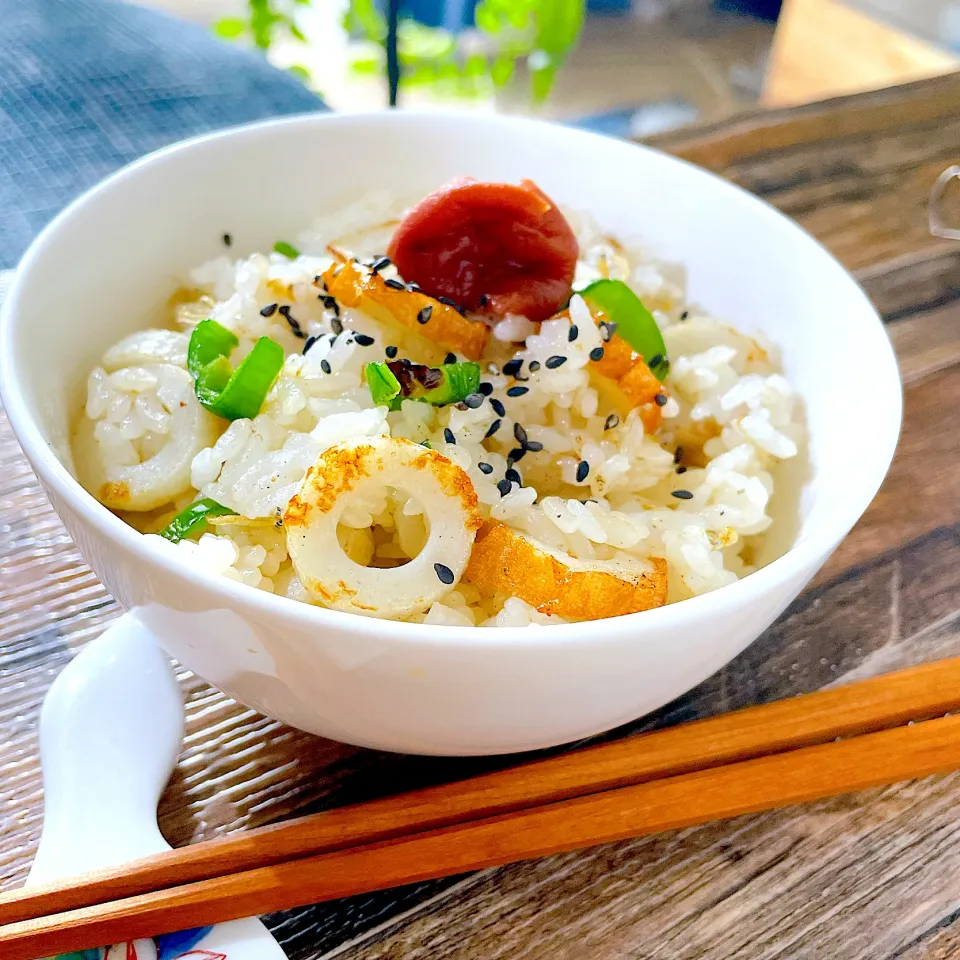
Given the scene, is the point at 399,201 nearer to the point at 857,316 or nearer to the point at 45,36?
the point at 857,316

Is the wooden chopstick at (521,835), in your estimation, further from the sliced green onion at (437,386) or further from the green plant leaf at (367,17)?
the green plant leaf at (367,17)

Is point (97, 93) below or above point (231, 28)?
above

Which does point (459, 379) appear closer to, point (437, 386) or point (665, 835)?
point (437, 386)

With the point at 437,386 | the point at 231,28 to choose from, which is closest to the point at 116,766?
the point at 437,386

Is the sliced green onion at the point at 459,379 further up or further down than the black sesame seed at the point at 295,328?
further up

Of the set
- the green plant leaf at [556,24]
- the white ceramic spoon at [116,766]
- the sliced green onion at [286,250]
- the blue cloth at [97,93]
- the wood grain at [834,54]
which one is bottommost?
the wood grain at [834,54]

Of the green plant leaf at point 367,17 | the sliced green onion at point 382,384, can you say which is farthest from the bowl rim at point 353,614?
the green plant leaf at point 367,17
